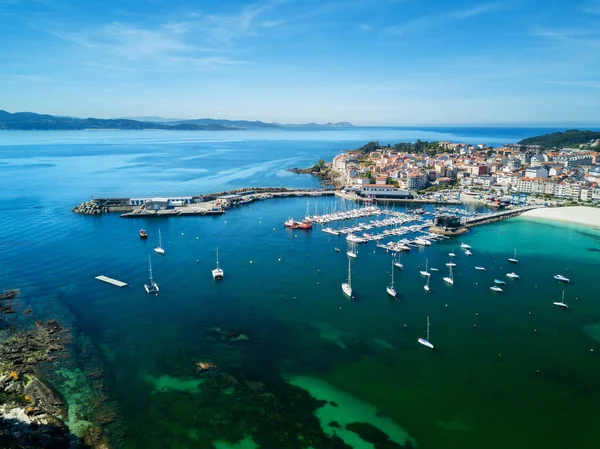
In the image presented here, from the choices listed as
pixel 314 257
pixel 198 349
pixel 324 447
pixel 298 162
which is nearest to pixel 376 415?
pixel 324 447

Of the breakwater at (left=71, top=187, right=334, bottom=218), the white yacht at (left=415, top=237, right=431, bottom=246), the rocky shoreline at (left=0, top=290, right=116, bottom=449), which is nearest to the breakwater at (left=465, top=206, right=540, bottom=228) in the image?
the white yacht at (left=415, top=237, right=431, bottom=246)

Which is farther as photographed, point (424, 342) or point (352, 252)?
point (352, 252)

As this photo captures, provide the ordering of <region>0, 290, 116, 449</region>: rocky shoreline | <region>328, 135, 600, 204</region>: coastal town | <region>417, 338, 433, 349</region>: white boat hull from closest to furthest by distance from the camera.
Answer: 1. <region>0, 290, 116, 449</region>: rocky shoreline
2. <region>417, 338, 433, 349</region>: white boat hull
3. <region>328, 135, 600, 204</region>: coastal town

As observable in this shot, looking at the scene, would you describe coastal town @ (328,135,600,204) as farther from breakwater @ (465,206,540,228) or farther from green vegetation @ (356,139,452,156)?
green vegetation @ (356,139,452,156)

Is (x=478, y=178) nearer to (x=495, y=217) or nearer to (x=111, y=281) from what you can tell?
(x=495, y=217)

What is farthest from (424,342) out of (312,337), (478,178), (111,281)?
A: (478,178)

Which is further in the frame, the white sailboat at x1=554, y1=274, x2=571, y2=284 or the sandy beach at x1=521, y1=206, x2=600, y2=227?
the sandy beach at x1=521, y1=206, x2=600, y2=227
